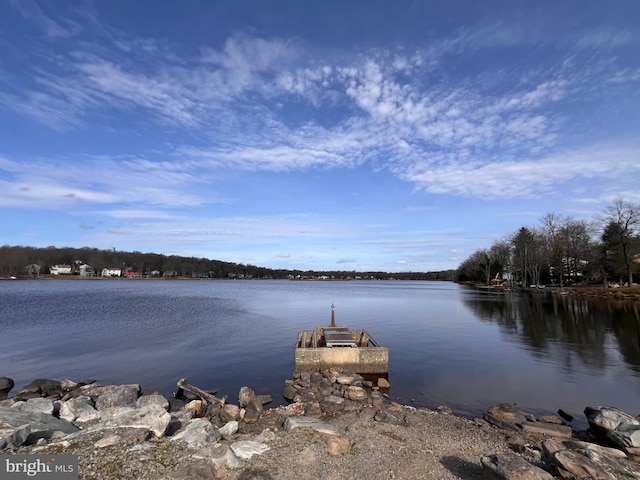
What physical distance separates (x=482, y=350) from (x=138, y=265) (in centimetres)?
18635

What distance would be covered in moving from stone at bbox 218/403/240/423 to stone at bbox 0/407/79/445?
12.1 feet

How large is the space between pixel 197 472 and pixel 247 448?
59.2 inches

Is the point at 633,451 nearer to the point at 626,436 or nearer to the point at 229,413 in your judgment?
the point at 626,436

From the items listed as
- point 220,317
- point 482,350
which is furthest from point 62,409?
point 220,317

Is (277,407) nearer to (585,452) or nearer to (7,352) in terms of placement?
(585,452)

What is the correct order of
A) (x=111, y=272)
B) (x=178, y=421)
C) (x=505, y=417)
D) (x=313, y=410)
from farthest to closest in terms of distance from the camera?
(x=111, y=272), (x=313, y=410), (x=505, y=417), (x=178, y=421)

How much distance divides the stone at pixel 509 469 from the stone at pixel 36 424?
356 inches

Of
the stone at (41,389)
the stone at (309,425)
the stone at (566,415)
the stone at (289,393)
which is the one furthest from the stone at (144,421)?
the stone at (566,415)

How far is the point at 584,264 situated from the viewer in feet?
241

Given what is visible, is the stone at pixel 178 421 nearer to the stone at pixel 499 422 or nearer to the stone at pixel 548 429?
the stone at pixel 499 422

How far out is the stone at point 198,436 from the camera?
7.26m

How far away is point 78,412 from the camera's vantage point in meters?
10.2

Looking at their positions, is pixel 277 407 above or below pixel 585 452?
below

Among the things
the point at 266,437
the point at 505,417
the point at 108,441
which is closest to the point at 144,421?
the point at 108,441
